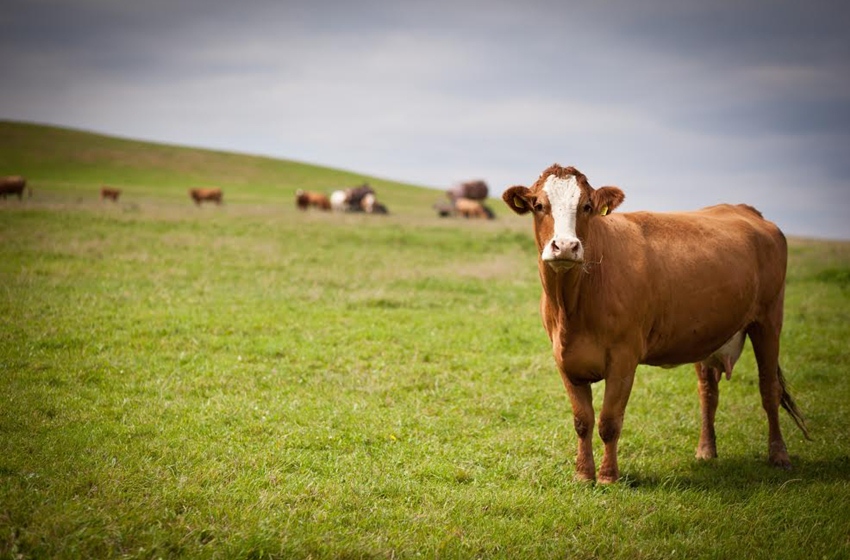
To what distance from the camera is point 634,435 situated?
898 cm

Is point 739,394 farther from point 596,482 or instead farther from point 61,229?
point 61,229

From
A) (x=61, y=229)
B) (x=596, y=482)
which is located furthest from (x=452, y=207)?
(x=596, y=482)

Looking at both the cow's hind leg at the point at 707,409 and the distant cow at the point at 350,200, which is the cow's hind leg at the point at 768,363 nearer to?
the cow's hind leg at the point at 707,409

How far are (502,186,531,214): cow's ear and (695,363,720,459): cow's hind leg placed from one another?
12.7 ft

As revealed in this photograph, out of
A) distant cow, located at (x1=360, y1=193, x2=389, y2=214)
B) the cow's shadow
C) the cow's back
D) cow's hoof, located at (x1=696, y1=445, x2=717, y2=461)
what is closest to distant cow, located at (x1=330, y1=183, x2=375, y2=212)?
distant cow, located at (x1=360, y1=193, x2=389, y2=214)

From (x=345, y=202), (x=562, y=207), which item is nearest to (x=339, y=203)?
(x=345, y=202)

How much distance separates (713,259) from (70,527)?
7.16m

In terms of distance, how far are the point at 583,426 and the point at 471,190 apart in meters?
67.3

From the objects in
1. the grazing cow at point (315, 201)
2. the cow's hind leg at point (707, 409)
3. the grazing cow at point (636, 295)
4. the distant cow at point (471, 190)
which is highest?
the distant cow at point (471, 190)

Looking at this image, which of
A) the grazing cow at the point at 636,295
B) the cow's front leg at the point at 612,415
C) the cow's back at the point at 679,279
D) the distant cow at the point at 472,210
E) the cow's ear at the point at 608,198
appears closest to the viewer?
the grazing cow at the point at 636,295

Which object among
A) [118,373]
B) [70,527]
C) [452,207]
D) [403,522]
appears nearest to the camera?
[70,527]

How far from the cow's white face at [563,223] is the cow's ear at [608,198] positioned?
505mm

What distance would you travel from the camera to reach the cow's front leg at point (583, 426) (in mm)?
7293

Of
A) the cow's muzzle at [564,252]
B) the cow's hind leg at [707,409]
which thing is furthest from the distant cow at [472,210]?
the cow's muzzle at [564,252]
